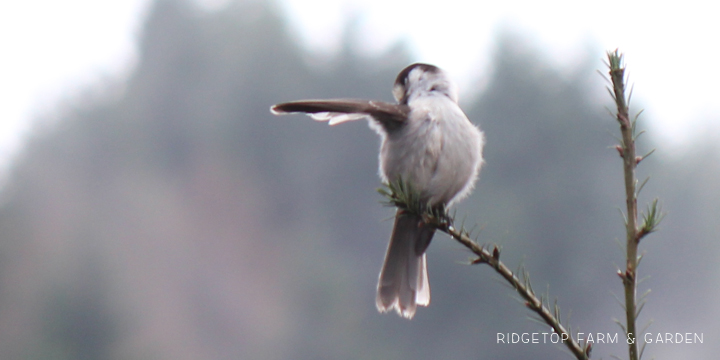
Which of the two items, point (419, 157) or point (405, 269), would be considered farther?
point (405, 269)

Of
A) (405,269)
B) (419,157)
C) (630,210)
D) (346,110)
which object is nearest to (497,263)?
(630,210)

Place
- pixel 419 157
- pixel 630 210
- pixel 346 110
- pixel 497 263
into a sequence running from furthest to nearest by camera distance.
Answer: pixel 419 157 < pixel 346 110 < pixel 497 263 < pixel 630 210

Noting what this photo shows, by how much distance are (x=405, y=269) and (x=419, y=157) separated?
19.3 inches

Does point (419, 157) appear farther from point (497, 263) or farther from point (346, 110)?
point (497, 263)

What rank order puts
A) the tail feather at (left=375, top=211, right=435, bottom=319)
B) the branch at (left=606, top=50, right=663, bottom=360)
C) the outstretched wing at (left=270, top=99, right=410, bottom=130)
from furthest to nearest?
the tail feather at (left=375, top=211, right=435, bottom=319) → the outstretched wing at (left=270, top=99, right=410, bottom=130) → the branch at (left=606, top=50, right=663, bottom=360)

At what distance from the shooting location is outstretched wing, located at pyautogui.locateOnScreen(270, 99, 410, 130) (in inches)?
49.4

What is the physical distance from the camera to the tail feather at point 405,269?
1.96 m

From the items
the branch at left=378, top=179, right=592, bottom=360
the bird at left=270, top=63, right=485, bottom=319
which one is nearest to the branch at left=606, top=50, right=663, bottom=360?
the branch at left=378, top=179, right=592, bottom=360

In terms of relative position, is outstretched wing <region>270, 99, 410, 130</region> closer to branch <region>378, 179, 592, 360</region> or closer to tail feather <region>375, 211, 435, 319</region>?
branch <region>378, 179, 592, 360</region>

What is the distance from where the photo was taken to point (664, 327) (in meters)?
21.6

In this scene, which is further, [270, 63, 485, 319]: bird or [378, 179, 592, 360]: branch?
[270, 63, 485, 319]: bird

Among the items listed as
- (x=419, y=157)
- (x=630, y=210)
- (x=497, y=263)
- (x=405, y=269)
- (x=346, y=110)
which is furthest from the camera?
(x=405, y=269)

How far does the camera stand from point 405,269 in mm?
2018

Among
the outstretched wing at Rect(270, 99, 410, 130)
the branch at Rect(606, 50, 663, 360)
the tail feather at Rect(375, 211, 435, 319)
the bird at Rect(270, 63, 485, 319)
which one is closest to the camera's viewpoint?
the branch at Rect(606, 50, 663, 360)
